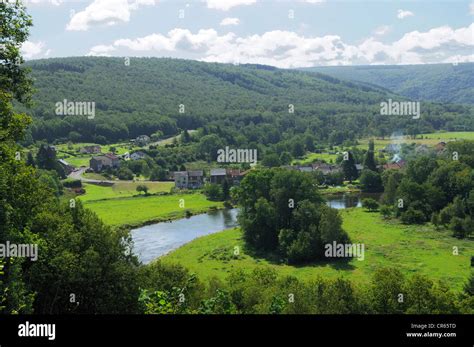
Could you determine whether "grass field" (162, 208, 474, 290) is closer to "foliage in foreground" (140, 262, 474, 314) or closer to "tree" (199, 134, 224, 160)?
"foliage in foreground" (140, 262, 474, 314)

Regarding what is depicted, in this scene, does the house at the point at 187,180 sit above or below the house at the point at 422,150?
below

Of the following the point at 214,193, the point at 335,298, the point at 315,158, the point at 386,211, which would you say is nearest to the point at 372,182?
the point at 386,211

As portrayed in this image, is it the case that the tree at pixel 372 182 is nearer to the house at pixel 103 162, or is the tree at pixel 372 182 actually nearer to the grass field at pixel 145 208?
the grass field at pixel 145 208

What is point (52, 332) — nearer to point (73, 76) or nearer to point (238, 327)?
point (238, 327)

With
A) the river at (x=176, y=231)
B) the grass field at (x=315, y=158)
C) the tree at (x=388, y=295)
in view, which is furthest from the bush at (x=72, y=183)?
the tree at (x=388, y=295)

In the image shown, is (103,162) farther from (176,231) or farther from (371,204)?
(371,204)

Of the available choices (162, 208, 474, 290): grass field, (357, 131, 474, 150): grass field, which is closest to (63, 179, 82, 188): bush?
(162, 208, 474, 290): grass field
